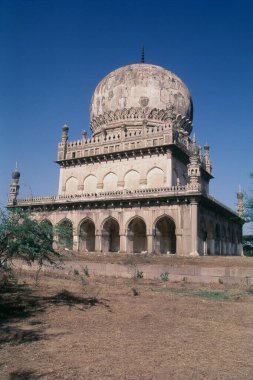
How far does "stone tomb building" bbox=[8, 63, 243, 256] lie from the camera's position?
25.5 meters

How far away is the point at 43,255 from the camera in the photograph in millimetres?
10242

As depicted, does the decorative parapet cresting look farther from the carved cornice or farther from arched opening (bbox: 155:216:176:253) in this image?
the carved cornice

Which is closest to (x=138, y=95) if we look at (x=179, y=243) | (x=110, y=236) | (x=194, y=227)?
(x=110, y=236)


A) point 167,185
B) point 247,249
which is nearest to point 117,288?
point 167,185

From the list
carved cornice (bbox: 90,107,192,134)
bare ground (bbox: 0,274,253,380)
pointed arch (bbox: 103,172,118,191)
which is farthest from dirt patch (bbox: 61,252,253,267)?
carved cornice (bbox: 90,107,192,134)

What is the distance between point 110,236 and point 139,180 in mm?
5037

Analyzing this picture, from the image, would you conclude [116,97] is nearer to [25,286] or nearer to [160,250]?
[160,250]

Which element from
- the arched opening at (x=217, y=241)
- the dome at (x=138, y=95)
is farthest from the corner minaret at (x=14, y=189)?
the arched opening at (x=217, y=241)

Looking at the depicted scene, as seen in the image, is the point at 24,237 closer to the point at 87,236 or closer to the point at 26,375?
the point at 26,375

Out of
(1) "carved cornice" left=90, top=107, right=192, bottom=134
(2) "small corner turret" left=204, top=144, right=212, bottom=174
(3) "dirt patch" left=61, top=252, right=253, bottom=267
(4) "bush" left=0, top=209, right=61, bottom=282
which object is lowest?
(3) "dirt patch" left=61, top=252, right=253, bottom=267

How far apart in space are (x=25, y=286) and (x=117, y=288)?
10.6 ft

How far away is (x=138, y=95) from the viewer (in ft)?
106

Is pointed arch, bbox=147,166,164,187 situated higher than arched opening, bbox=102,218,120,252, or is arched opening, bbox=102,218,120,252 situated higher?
pointed arch, bbox=147,166,164,187

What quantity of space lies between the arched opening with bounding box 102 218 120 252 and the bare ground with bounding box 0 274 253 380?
15.1 metres
